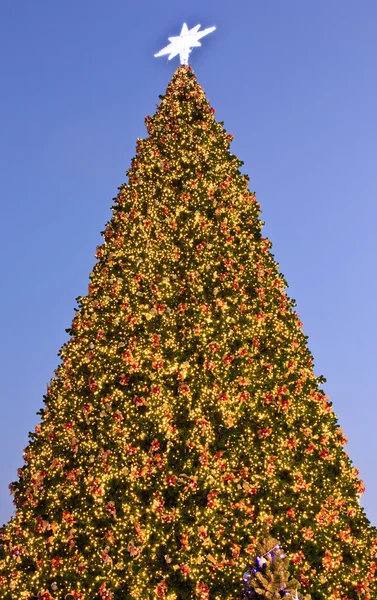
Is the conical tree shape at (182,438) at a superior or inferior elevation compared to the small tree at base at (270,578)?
superior

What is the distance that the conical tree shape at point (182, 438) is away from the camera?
26.0 feet

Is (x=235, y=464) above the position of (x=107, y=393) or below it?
below

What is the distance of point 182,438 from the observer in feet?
28.1

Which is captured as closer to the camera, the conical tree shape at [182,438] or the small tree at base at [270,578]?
the small tree at base at [270,578]

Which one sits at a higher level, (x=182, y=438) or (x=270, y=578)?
(x=182, y=438)

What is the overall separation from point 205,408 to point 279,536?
226 cm

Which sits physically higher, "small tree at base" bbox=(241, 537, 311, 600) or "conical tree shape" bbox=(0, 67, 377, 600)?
"conical tree shape" bbox=(0, 67, 377, 600)

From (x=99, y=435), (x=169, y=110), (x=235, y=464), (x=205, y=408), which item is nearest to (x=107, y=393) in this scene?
(x=99, y=435)

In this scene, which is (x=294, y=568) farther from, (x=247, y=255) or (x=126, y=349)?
(x=247, y=255)

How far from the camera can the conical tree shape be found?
7.93 metres

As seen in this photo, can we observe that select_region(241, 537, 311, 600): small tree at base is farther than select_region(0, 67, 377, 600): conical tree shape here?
No

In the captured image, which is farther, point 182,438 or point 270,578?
point 182,438

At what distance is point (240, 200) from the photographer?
11.0 m

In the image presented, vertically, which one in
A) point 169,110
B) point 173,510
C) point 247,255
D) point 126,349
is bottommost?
point 173,510
